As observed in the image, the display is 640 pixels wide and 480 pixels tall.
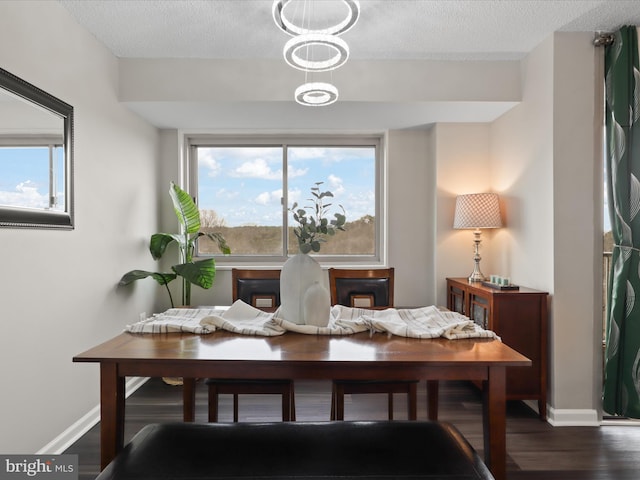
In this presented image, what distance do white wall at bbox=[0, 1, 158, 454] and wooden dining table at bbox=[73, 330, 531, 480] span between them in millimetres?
871

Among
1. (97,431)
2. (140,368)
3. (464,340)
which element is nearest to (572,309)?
(464,340)

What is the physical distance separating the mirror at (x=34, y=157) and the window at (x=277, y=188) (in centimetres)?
175

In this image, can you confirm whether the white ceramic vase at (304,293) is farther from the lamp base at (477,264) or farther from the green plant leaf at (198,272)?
the lamp base at (477,264)

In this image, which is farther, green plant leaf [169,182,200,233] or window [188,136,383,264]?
window [188,136,383,264]

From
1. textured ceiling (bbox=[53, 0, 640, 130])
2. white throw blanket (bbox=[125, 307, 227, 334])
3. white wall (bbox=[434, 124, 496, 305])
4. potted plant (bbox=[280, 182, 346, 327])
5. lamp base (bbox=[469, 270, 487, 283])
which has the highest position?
textured ceiling (bbox=[53, 0, 640, 130])

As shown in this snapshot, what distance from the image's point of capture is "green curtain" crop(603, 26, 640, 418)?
8.44 feet

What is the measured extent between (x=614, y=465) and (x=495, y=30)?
8.65 ft

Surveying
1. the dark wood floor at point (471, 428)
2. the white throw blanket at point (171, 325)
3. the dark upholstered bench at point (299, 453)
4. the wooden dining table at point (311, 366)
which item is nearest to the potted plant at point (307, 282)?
the wooden dining table at point (311, 366)

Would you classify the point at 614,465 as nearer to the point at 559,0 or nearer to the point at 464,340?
the point at 464,340

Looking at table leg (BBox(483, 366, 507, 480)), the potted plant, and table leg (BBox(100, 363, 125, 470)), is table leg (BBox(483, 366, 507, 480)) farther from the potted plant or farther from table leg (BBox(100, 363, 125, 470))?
table leg (BBox(100, 363, 125, 470))

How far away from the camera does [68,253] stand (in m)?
2.46

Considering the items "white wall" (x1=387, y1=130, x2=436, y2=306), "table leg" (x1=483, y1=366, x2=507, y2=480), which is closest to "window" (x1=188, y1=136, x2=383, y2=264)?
"white wall" (x1=387, y1=130, x2=436, y2=306)

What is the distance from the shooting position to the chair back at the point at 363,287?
2.60 metres

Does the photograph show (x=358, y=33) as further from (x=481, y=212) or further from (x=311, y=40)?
(x=481, y=212)
